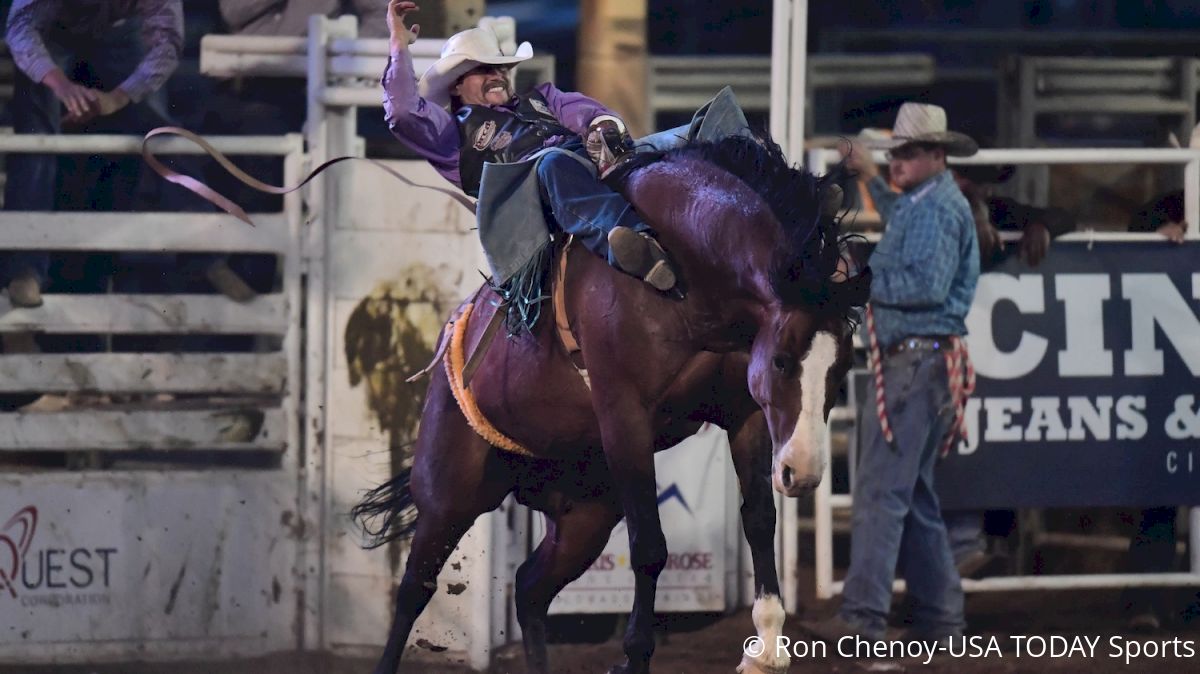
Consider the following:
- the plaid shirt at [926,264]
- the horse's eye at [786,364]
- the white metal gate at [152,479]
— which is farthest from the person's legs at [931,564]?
the horse's eye at [786,364]

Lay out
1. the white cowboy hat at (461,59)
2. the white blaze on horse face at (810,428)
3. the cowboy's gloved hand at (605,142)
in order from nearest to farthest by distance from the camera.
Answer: the white blaze on horse face at (810,428), the cowboy's gloved hand at (605,142), the white cowboy hat at (461,59)

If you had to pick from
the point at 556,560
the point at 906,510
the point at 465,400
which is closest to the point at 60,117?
the point at 465,400

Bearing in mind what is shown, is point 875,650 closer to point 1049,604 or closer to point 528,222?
point 1049,604

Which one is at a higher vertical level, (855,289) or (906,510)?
(855,289)

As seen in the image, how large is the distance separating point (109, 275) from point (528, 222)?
103 inches

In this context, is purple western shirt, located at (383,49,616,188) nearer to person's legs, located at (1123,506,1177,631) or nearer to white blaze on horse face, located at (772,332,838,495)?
white blaze on horse face, located at (772,332,838,495)

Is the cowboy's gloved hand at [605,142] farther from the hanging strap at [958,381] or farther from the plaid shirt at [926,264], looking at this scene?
the hanging strap at [958,381]

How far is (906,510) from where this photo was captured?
244 inches

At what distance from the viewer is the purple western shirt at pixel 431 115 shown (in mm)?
4668

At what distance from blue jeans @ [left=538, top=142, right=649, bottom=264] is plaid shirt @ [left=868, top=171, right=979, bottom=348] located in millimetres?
1905

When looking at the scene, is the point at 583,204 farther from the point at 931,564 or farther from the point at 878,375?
the point at 931,564

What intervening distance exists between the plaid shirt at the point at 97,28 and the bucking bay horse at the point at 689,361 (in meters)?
2.07

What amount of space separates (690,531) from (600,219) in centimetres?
249

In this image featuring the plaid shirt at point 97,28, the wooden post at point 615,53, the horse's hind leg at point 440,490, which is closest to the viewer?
the horse's hind leg at point 440,490
